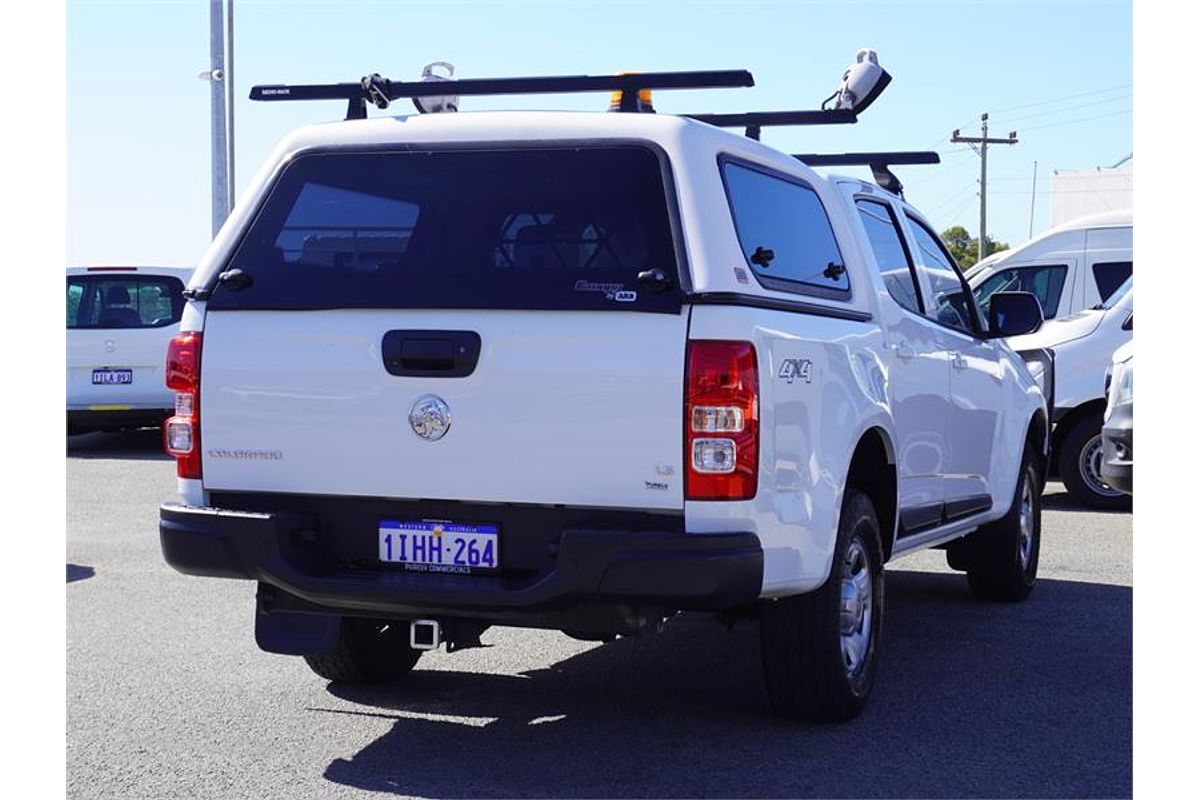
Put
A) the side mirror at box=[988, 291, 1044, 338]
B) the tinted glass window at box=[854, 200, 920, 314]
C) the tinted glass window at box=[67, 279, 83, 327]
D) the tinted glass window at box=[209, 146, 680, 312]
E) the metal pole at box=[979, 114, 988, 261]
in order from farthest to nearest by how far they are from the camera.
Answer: the metal pole at box=[979, 114, 988, 261]
the tinted glass window at box=[67, 279, 83, 327]
the side mirror at box=[988, 291, 1044, 338]
the tinted glass window at box=[854, 200, 920, 314]
the tinted glass window at box=[209, 146, 680, 312]

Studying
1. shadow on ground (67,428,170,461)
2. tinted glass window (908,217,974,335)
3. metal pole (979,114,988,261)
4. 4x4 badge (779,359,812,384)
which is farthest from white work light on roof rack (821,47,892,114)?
metal pole (979,114,988,261)

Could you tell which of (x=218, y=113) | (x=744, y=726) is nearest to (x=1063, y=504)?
(x=744, y=726)

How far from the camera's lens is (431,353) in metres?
5.30

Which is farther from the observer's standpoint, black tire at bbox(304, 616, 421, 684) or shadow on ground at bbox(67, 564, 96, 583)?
shadow on ground at bbox(67, 564, 96, 583)

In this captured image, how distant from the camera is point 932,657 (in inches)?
289

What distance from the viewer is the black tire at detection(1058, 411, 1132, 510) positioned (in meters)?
13.1

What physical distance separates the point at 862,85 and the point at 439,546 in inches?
114

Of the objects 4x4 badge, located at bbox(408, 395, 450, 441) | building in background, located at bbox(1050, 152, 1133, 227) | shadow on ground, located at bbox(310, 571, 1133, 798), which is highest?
building in background, located at bbox(1050, 152, 1133, 227)

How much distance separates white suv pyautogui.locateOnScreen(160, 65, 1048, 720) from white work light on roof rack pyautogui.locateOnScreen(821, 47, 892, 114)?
1127 millimetres

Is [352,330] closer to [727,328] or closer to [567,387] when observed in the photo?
[567,387]

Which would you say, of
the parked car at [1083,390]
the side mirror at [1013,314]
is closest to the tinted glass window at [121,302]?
the parked car at [1083,390]

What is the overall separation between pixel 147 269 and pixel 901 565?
964cm

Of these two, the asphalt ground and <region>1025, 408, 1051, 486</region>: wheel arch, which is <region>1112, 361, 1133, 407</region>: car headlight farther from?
the asphalt ground

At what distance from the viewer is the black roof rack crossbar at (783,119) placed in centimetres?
673
